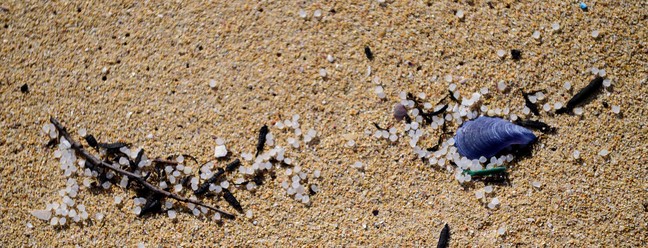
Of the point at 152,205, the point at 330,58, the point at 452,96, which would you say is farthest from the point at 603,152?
the point at 152,205

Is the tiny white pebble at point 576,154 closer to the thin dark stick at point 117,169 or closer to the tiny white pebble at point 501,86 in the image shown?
the tiny white pebble at point 501,86

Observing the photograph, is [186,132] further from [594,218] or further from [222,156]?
[594,218]

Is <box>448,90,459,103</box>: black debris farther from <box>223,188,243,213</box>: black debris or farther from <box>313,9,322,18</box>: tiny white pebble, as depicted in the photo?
<box>223,188,243,213</box>: black debris

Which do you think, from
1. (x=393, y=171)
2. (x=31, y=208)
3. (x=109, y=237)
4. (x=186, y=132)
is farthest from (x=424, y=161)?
(x=31, y=208)

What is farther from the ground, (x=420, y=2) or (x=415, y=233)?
(x=420, y=2)

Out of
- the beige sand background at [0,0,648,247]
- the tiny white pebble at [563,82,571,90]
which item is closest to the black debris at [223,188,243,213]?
the beige sand background at [0,0,648,247]
